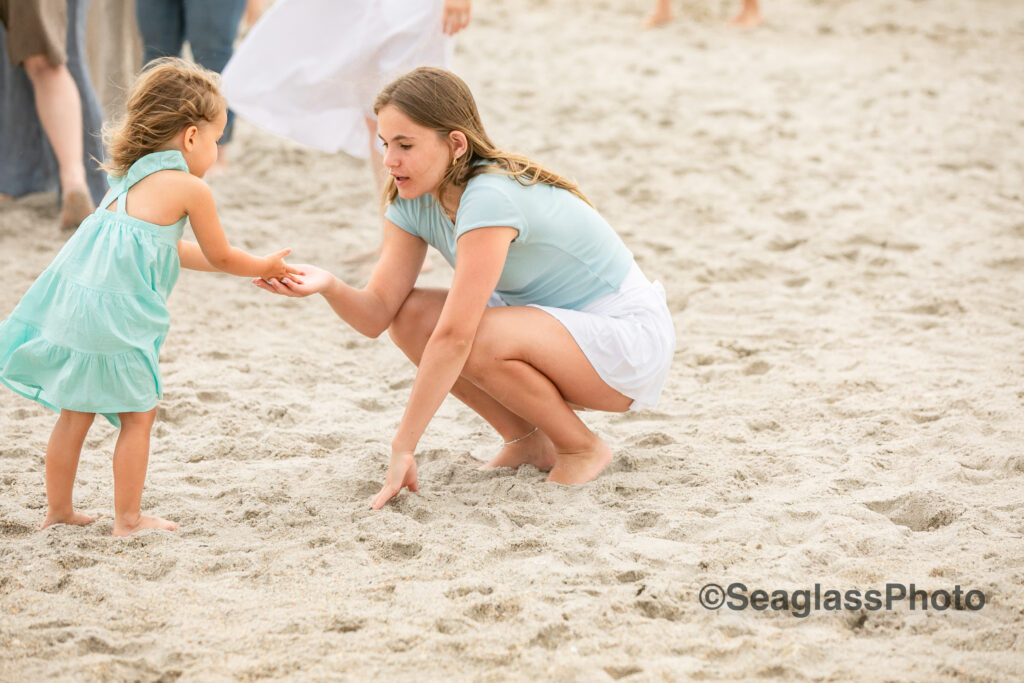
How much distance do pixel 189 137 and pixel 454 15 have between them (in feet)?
6.07

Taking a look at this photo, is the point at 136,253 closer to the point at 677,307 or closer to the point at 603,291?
the point at 603,291

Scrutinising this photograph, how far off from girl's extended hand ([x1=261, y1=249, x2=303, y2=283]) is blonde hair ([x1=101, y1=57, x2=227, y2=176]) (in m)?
0.35

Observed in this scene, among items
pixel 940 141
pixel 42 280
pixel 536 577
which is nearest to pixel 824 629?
pixel 536 577

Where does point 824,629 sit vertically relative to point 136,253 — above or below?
below

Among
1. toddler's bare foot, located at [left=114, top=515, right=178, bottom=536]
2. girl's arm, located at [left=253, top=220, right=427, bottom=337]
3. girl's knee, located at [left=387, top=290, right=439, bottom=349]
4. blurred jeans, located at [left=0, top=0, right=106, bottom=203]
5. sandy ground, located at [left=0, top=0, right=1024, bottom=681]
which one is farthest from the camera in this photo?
blurred jeans, located at [left=0, top=0, right=106, bottom=203]

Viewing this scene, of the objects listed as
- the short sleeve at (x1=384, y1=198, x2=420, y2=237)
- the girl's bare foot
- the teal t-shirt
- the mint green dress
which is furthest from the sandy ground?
the girl's bare foot

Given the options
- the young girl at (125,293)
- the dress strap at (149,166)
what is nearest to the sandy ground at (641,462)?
the young girl at (125,293)

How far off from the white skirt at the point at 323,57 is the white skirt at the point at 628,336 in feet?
5.22

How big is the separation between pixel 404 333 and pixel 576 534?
2.38 feet

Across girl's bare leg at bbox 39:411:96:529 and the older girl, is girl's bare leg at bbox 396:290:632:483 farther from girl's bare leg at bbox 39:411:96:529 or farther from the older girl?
girl's bare leg at bbox 39:411:96:529

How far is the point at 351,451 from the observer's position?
298 centimetres

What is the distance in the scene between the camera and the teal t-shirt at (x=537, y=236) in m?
2.53

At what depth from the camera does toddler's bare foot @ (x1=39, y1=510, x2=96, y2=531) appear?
2459mm

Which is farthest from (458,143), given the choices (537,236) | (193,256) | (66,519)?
(66,519)
